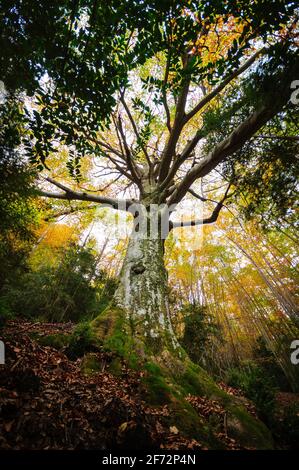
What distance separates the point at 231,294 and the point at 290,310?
5.45 metres

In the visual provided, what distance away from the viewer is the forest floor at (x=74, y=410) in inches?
58.9

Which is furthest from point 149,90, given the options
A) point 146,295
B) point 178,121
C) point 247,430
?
point 247,430

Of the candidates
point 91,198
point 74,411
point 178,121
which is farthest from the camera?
point 91,198

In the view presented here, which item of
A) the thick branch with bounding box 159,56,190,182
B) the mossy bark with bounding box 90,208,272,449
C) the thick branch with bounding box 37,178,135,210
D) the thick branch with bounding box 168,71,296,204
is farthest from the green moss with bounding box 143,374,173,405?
the thick branch with bounding box 159,56,190,182

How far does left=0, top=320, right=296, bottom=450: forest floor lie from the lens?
1495mm

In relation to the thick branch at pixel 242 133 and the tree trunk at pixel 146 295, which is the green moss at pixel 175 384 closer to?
the tree trunk at pixel 146 295

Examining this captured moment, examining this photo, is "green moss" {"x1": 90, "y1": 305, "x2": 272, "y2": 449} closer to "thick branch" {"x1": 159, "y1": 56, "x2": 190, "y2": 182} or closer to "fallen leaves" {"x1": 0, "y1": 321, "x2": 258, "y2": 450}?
"fallen leaves" {"x1": 0, "y1": 321, "x2": 258, "y2": 450}

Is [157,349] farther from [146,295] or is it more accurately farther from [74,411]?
[74,411]

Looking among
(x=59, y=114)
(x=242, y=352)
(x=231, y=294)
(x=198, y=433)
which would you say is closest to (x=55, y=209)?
(x=59, y=114)

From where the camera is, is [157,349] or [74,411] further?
[157,349]

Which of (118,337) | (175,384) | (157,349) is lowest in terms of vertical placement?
(175,384)

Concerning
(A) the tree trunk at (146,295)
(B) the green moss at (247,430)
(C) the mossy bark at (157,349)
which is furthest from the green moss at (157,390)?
(B) the green moss at (247,430)

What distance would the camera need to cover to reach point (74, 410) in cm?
181

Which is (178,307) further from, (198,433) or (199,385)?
(198,433)
